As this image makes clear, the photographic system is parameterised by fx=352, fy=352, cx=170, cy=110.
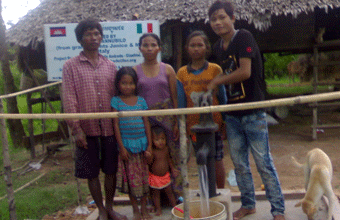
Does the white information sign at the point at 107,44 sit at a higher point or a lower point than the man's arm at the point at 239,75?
higher

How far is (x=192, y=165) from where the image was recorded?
558 centimetres

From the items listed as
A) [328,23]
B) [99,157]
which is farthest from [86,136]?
[328,23]

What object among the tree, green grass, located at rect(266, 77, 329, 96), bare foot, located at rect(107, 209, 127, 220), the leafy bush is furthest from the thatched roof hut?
the leafy bush

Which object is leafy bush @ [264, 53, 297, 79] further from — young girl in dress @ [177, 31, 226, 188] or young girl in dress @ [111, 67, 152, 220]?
young girl in dress @ [111, 67, 152, 220]

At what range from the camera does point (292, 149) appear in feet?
19.9

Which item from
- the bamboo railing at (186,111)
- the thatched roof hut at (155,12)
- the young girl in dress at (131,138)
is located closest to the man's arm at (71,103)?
the young girl in dress at (131,138)

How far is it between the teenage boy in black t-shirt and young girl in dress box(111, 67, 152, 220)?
2.03ft

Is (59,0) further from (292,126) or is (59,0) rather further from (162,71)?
(292,126)

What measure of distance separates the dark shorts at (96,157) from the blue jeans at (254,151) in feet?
2.88

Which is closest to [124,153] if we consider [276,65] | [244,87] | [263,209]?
[244,87]

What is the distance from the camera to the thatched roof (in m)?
5.68

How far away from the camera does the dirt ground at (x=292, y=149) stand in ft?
14.6

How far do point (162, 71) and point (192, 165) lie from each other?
3139 millimetres

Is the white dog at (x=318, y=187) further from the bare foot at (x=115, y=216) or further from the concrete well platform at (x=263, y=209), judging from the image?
the bare foot at (x=115, y=216)
